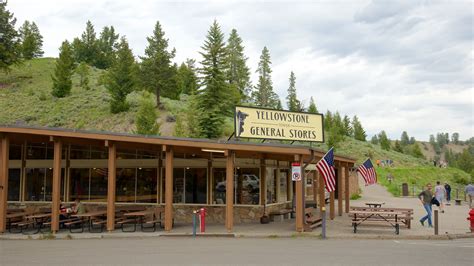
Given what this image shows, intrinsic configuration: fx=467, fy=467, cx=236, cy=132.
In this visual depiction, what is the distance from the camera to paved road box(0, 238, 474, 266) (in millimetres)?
11078

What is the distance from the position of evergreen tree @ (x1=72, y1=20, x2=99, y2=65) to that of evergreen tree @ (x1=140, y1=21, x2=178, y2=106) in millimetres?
59315

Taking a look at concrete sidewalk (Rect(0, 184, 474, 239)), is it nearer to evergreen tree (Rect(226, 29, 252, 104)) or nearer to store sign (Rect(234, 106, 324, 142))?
store sign (Rect(234, 106, 324, 142))

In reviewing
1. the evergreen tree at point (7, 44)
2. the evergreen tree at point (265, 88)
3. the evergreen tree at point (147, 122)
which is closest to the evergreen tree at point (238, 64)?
the evergreen tree at point (265, 88)

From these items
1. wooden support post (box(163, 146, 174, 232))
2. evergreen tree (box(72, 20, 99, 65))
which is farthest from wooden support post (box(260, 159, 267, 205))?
evergreen tree (box(72, 20, 99, 65))

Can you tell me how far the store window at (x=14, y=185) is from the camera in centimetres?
2234

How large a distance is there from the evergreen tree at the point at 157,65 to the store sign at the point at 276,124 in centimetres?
4182

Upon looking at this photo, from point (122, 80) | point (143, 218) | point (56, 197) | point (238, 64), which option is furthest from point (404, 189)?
point (238, 64)

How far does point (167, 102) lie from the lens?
65.6 m

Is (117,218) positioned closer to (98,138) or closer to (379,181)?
(98,138)

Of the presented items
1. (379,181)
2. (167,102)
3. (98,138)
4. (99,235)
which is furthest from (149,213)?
(167,102)

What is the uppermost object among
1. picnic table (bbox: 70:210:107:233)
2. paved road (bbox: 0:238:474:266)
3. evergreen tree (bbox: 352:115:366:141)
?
evergreen tree (bbox: 352:115:366:141)

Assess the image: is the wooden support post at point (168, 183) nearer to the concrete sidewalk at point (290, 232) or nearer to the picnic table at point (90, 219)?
the concrete sidewalk at point (290, 232)

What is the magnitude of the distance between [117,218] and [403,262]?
12266 mm

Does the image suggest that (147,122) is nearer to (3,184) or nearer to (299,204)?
(3,184)
